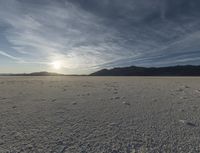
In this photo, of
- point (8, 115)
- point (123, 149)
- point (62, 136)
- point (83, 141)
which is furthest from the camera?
point (8, 115)

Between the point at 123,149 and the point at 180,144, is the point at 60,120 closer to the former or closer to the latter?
the point at 123,149

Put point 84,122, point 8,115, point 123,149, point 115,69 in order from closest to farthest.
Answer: point 123,149 → point 84,122 → point 8,115 → point 115,69

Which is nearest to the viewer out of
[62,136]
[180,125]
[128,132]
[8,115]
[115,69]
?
[62,136]

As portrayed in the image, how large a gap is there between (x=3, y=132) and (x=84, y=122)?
1.60 meters

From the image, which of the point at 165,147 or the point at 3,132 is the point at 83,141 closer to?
the point at 165,147

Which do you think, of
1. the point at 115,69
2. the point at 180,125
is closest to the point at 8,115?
the point at 180,125

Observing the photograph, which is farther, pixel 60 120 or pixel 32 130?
pixel 60 120

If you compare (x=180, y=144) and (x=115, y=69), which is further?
(x=115, y=69)

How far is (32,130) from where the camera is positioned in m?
3.18

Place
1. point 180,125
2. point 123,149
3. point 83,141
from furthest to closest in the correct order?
1. point 180,125
2. point 83,141
3. point 123,149

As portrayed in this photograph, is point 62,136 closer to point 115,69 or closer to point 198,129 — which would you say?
point 198,129

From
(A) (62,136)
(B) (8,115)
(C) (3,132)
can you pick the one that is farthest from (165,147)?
(B) (8,115)

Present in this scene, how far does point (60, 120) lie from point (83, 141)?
1.31 meters

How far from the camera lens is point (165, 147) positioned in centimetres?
250
